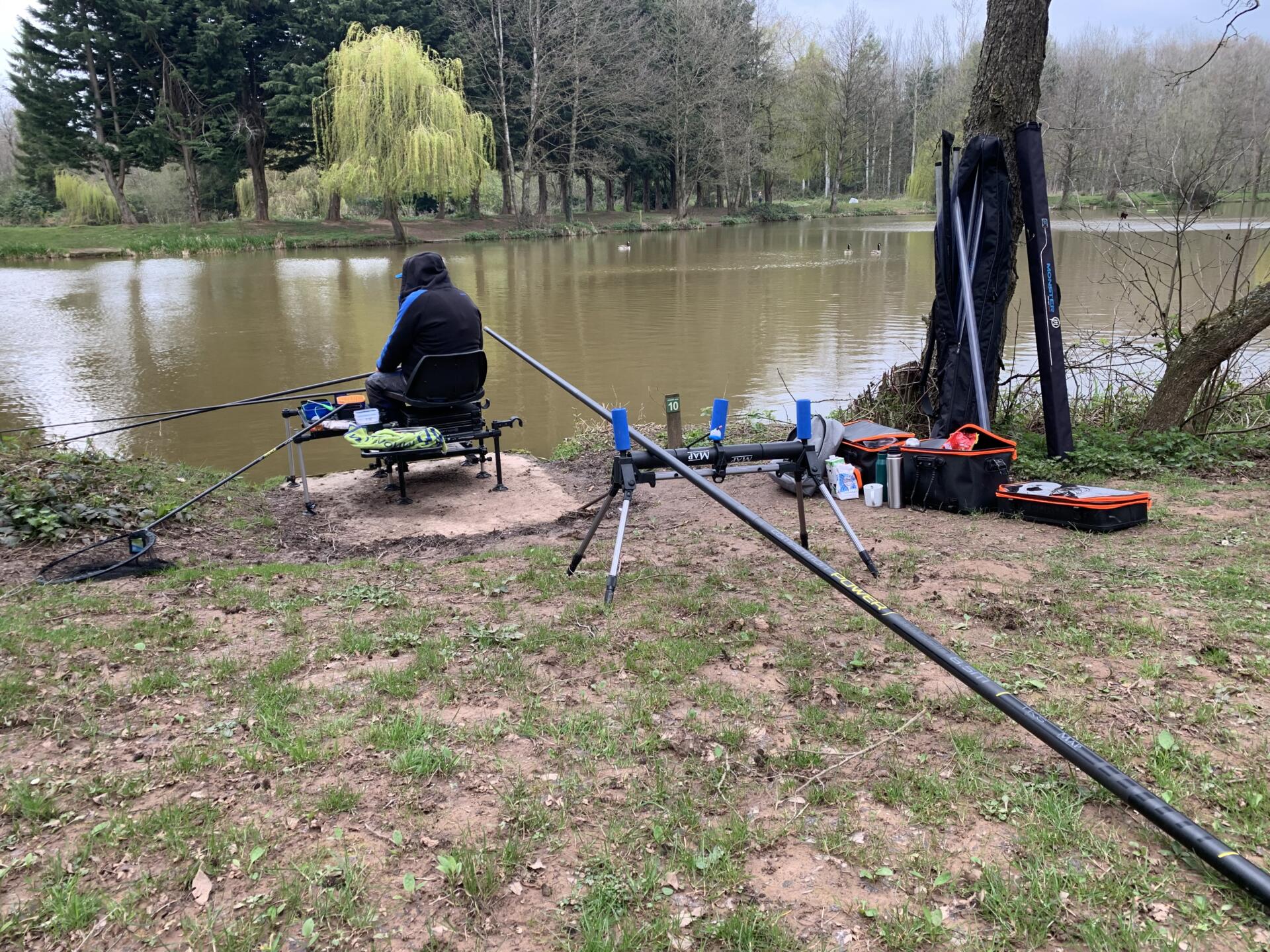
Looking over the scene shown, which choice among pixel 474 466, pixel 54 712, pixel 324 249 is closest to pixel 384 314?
pixel 474 466

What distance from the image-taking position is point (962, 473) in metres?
4.95

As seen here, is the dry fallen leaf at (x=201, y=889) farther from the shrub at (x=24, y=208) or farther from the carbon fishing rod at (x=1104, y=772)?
the shrub at (x=24, y=208)

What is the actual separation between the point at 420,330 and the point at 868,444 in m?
3.34

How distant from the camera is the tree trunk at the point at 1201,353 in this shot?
5.55 m

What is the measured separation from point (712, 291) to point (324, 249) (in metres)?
20.1

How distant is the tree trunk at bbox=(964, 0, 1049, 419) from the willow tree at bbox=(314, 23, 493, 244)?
2630 centimetres

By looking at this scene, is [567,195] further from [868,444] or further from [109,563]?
[109,563]

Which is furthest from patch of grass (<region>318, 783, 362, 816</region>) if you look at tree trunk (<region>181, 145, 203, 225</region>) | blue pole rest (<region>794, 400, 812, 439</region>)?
tree trunk (<region>181, 145, 203, 225</region>)

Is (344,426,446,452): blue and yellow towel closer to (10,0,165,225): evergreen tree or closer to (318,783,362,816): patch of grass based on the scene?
(318,783,362,816): patch of grass

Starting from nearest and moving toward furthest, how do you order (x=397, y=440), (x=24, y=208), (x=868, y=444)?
(x=868, y=444) → (x=397, y=440) → (x=24, y=208)

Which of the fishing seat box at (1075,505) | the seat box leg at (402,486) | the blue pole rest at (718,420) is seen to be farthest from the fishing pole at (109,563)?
the fishing seat box at (1075,505)

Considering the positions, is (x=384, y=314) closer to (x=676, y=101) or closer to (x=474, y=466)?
(x=474, y=466)

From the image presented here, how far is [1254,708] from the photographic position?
2.44 m

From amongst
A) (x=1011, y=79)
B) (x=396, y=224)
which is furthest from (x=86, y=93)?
(x=1011, y=79)
